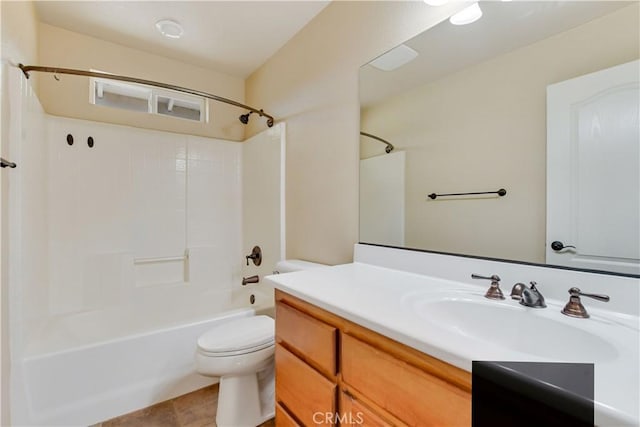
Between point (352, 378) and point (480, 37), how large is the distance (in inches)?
51.0

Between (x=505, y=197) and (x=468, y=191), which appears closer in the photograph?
(x=505, y=197)

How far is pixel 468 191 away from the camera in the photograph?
1.14m

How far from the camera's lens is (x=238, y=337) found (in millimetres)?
1525

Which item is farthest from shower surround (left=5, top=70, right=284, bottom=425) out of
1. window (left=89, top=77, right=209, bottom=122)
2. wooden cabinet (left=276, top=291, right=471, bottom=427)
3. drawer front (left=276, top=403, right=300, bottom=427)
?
wooden cabinet (left=276, top=291, right=471, bottom=427)

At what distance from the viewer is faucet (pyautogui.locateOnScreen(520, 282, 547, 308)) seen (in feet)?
2.64

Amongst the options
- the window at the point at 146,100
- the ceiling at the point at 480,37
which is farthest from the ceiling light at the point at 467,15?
the window at the point at 146,100

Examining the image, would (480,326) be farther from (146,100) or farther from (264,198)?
(146,100)

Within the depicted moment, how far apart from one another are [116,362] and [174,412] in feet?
1.44

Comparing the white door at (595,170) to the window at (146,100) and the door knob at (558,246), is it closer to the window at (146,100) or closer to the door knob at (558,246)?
the door knob at (558,246)

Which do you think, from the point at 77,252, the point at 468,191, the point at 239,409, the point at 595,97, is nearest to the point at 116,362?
the point at 239,409

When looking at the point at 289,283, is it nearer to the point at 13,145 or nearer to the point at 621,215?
the point at 621,215

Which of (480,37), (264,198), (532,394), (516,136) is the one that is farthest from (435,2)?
(264,198)

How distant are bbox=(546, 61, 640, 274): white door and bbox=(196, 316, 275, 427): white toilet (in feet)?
4.42

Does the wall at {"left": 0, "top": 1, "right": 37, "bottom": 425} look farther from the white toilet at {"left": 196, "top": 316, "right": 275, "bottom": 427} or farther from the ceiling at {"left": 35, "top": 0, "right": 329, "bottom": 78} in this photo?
the white toilet at {"left": 196, "top": 316, "right": 275, "bottom": 427}
